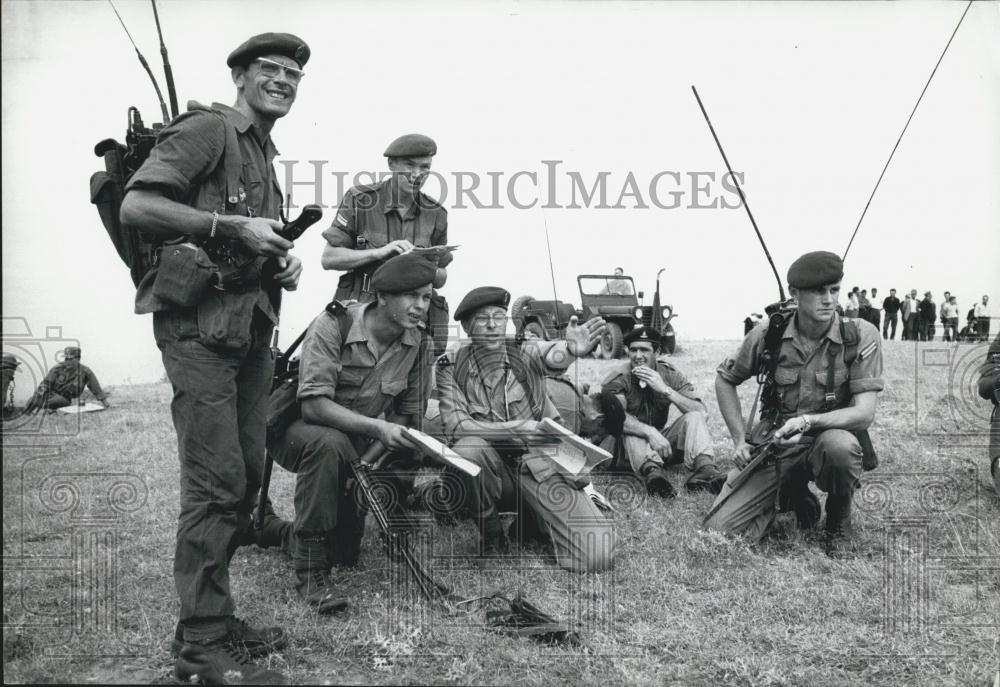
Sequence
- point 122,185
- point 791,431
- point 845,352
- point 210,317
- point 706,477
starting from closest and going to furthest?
point 210,317 → point 122,185 → point 791,431 → point 845,352 → point 706,477

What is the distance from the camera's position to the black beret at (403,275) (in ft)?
12.4

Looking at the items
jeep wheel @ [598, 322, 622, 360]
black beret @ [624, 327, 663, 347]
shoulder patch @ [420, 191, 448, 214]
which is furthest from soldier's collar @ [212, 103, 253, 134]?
jeep wheel @ [598, 322, 622, 360]

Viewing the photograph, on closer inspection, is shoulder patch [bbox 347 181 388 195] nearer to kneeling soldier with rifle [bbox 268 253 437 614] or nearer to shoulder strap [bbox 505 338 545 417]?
kneeling soldier with rifle [bbox 268 253 437 614]

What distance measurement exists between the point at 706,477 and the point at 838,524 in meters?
1.34

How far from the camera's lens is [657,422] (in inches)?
247

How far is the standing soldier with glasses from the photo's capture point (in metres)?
2.66

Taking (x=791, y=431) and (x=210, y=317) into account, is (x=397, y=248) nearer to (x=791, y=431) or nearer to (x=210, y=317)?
(x=210, y=317)

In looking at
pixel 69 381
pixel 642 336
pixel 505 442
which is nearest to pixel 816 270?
pixel 505 442

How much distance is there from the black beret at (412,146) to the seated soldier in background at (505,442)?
1.03m

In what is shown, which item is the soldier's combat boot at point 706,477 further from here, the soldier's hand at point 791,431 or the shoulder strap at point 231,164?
the shoulder strap at point 231,164

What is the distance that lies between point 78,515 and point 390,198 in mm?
2648

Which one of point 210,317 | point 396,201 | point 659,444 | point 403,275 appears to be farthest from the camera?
point 659,444

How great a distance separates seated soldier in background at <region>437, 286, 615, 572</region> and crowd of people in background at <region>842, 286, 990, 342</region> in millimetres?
5393

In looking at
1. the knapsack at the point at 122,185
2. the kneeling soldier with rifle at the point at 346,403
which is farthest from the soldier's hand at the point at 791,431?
the knapsack at the point at 122,185
